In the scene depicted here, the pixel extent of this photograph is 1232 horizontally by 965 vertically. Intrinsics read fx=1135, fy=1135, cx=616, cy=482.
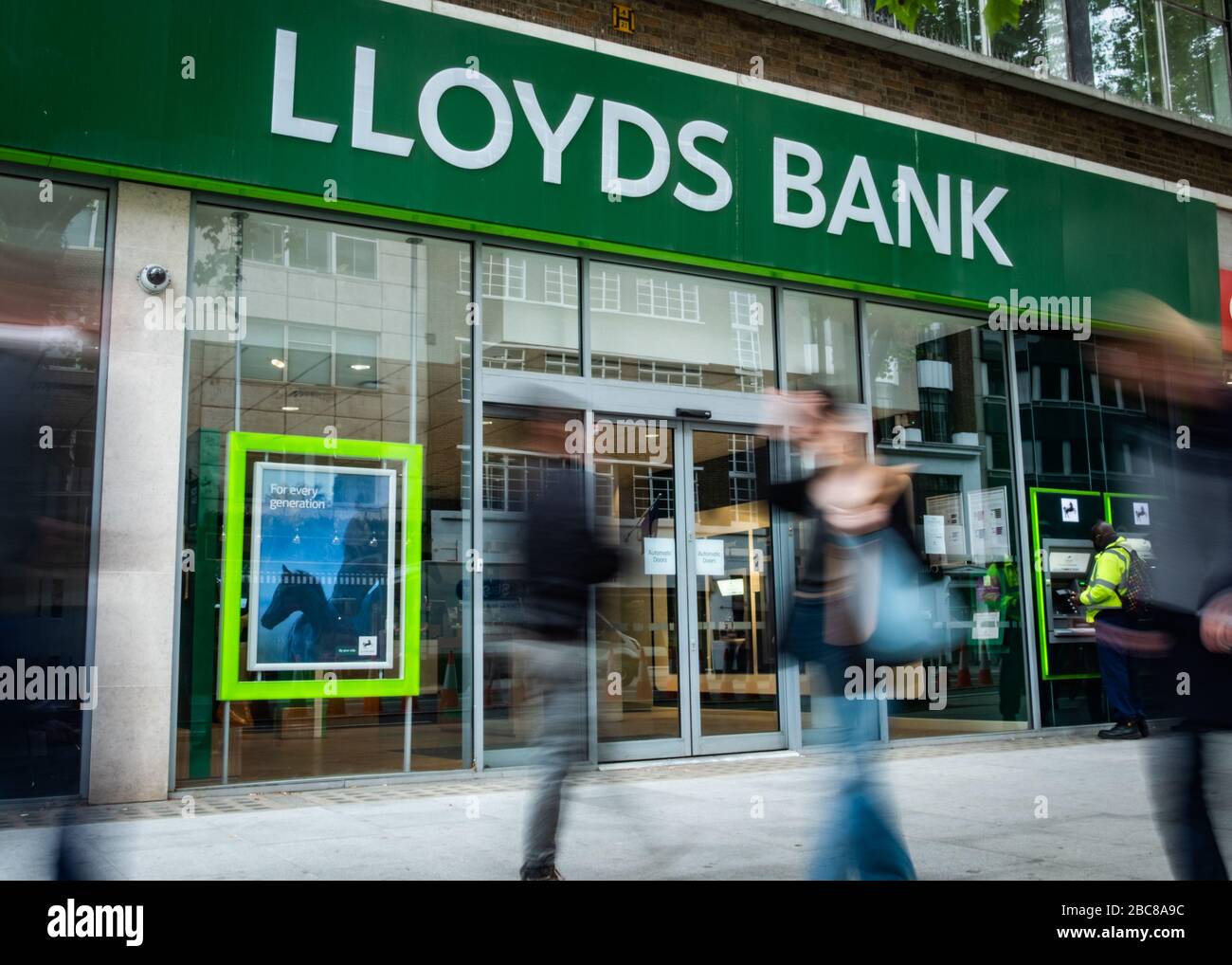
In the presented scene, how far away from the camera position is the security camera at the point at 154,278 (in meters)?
7.30

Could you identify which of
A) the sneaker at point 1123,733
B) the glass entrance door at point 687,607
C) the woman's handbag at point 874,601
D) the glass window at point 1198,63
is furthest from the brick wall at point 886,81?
the woman's handbag at point 874,601

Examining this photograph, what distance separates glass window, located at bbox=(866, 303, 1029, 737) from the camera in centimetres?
1041

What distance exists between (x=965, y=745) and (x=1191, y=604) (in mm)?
6625

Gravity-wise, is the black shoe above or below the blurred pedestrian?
below

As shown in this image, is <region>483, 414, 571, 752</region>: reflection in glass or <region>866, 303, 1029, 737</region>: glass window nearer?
<region>483, 414, 571, 752</region>: reflection in glass

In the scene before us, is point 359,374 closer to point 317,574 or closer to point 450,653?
point 317,574

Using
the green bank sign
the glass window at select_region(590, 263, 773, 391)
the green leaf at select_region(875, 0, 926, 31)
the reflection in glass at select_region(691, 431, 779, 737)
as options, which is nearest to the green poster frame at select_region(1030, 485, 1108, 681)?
the green bank sign

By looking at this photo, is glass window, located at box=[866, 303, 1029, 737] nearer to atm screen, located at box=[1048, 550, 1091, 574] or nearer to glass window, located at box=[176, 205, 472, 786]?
atm screen, located at box=[1048, 550, 1091, 574]

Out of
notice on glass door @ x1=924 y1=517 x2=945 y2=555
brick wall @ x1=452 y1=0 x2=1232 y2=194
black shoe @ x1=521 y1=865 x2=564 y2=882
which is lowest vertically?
black shoe @ x1=521 y1=865 x2=564 y2=882

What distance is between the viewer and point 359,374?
8141 millimetres

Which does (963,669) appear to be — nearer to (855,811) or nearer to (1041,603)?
(1041,603)

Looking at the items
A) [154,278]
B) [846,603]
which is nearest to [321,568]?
[154,278]

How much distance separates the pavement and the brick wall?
5748 mm
